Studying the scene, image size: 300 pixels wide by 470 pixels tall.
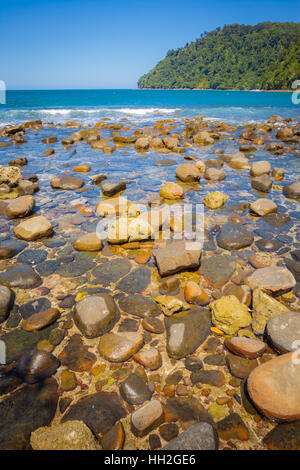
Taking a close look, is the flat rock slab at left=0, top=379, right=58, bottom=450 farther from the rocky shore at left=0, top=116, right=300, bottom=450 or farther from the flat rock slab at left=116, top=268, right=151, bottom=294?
the flat rock slab at left=116, top=268, right=151, bottom=294

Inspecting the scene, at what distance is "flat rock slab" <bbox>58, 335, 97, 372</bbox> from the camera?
2.57 metres

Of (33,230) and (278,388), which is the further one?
(33,230)

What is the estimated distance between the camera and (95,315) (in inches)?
117

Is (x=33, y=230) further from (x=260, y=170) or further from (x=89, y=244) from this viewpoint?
(x=260, y=170)

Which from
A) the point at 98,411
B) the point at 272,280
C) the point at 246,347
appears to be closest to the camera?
the point at 98,411

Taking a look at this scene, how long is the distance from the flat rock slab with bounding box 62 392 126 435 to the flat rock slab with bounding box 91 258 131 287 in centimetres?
164

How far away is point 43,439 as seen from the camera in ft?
6.00

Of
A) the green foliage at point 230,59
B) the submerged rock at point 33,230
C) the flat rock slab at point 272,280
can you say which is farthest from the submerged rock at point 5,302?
the green foliage at point 230,59

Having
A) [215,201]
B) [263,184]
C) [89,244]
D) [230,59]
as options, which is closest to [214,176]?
[263,184]

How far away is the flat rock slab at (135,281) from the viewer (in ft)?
11.9

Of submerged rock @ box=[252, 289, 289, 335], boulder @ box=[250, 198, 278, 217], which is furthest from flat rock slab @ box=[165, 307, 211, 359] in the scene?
boulder @ box=[250, 198, 278, 217]

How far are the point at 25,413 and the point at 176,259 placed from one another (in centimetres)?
256
